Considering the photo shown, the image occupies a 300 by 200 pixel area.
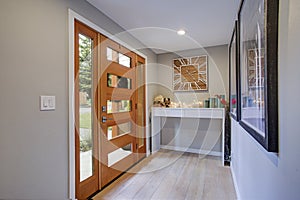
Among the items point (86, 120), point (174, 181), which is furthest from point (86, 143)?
point (174, 181)

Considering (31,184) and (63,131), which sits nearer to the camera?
(31,184)

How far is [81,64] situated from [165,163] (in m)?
2.24

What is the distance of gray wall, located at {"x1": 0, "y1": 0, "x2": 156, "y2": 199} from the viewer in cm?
125

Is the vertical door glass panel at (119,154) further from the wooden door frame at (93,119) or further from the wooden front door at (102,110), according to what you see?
the wooden door frame at (93,119)

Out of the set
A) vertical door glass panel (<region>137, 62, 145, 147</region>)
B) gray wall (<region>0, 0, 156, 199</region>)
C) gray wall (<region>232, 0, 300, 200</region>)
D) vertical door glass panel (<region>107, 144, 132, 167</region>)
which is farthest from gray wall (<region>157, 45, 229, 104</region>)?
gray wall (<region>232, 0, 300, 200</region>)

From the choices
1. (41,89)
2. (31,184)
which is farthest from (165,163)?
(41,89)

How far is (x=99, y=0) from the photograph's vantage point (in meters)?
1.97

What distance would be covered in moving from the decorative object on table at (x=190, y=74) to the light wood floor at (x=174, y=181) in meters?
1.56

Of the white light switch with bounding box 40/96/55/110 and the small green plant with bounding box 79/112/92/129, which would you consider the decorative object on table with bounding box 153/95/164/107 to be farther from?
the white light switch with bounding box 40/96/55/110

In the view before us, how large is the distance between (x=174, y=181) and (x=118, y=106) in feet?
4.57

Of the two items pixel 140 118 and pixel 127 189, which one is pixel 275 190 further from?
pixel 140 118

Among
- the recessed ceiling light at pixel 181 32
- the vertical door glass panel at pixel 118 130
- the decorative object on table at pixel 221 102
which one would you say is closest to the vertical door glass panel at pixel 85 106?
the vertical door glass panel at pixel 118 130

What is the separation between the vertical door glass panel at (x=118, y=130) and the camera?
2.45m

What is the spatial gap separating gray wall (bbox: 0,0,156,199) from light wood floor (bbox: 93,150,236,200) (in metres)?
0.81
